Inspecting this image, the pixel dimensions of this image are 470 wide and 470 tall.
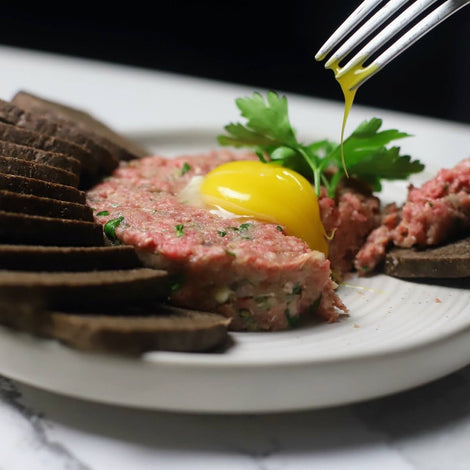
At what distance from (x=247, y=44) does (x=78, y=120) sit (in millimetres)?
7727

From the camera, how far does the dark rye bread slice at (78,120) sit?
233 inches

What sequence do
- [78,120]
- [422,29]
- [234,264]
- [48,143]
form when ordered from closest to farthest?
[234,264] → [422,29] → [48,143] → [78,120]

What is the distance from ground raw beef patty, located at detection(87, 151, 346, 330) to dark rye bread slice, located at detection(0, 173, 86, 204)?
248 mm

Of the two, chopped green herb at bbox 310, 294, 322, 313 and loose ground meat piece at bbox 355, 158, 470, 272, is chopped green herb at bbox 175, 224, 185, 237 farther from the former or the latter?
loose ground meat piece at bbox 355, 158, 470, 272

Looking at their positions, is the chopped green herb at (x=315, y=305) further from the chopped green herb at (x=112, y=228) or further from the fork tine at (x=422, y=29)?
the fork tine at (x=422, y=29)

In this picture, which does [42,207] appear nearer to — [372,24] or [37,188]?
[37,188]

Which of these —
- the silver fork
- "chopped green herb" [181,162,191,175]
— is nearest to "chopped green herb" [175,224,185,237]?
"chopped green herb" [181,162,191,175]

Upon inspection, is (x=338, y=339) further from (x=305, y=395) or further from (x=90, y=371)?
(x=90, y=371)

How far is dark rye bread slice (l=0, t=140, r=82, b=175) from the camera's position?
4.73 meters

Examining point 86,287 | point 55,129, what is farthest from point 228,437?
point 55,129

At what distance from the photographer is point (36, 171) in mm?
4574

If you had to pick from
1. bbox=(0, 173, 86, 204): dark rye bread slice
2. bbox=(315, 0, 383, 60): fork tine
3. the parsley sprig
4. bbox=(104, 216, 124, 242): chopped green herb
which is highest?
bbox=(315, 0, 383, 60): fork tine

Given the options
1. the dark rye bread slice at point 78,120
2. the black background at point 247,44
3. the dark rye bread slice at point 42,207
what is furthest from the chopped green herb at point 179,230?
the black background at point 247,44

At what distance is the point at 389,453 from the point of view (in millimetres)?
3469
